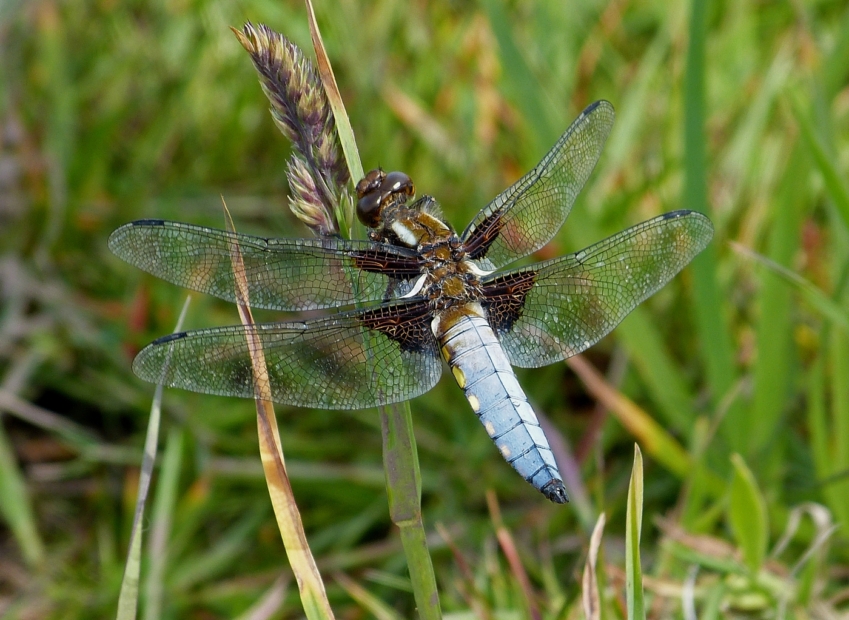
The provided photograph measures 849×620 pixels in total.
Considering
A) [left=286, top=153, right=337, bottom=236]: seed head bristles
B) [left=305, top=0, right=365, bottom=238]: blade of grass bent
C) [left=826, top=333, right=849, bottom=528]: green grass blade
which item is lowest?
[left=826, top=333, right=849, bottom=528]: green grass blade

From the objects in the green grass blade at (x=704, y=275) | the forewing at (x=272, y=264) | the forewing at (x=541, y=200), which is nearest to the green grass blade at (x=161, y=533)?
the forewing at (x=272, y=264)

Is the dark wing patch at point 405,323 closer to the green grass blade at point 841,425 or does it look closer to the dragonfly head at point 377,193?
the dragonfly head at point 377,193

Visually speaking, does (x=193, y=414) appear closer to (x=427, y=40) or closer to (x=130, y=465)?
(x=130, y=465)

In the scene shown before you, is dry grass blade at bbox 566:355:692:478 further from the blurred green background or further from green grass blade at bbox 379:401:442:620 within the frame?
green grass blade at bbox 379:401:442:620

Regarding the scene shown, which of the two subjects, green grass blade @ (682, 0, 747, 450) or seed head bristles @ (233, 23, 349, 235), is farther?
green grass blade @ (682, 0, 747, 450)

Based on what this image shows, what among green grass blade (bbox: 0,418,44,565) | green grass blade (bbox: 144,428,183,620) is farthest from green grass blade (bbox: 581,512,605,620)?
green grass blade (bbox: 0,418,44,565)
